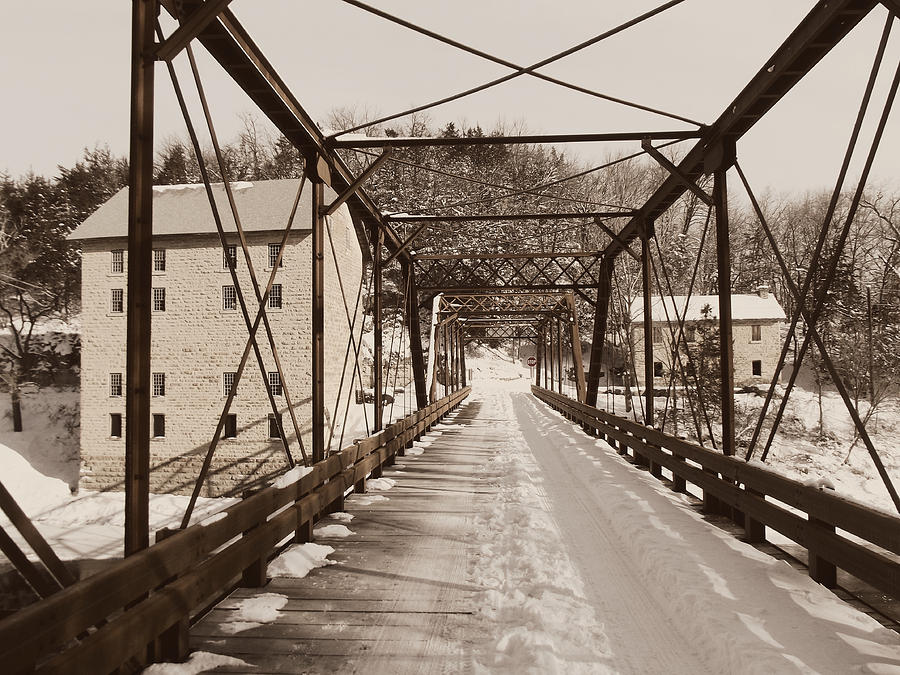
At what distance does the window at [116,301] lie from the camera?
1123 inches

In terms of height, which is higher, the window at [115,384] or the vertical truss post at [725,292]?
the vertical truss post at [725,292]

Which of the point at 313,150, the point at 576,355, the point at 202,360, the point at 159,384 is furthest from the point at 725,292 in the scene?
the point at 159,384

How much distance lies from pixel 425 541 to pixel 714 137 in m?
5.43

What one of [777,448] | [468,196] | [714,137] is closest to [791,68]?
[714,137]

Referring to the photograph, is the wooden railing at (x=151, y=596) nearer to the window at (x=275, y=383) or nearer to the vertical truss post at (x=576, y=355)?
the vertical truss post at (x=576, y=355)

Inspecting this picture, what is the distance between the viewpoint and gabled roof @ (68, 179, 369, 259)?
2753cm

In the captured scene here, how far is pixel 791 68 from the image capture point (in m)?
5.31

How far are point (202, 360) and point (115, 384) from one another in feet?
15.0

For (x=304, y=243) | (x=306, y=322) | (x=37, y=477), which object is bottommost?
(x=37, y=477)

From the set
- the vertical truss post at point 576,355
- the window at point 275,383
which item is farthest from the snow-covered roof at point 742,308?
the window at point 275,383

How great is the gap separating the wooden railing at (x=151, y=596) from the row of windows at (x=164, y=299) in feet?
74.8

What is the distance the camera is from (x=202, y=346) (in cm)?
2744

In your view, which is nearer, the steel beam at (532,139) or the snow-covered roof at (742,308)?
the steel beam at (532,139)

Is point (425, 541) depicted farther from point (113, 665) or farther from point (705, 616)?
point (113, 665)
